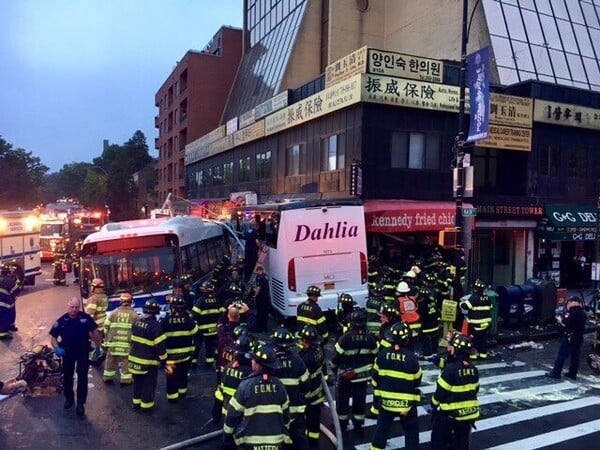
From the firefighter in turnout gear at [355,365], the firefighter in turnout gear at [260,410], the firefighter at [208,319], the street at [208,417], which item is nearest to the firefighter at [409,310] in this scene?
the street at [208,417]

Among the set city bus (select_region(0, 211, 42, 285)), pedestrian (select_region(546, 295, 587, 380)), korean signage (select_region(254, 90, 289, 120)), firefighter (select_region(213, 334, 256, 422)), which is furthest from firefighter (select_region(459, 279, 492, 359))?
korean signage (select_region(254, 90, 289, 120))

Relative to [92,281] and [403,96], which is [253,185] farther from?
[92,281]

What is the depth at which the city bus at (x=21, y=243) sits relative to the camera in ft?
65.0

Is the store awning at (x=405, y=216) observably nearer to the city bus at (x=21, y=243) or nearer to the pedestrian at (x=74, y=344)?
the pedestrian at (x=74, y=344)

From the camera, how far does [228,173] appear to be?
36.5 m

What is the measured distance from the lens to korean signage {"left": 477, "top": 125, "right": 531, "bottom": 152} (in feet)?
65.3

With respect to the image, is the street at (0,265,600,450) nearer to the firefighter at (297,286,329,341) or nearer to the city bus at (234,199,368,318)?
the firefighter at (297,286,329,341)

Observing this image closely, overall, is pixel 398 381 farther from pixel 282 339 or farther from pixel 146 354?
pixel 146 354

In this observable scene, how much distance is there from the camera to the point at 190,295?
11.7 metres

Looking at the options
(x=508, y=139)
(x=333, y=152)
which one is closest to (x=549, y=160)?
(x=508, y=139)

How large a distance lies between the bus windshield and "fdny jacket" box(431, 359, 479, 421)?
7140 millimetres

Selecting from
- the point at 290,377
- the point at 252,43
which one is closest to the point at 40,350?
the point at 290,377

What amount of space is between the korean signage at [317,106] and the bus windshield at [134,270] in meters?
9.98

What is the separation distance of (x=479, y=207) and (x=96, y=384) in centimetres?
1545
